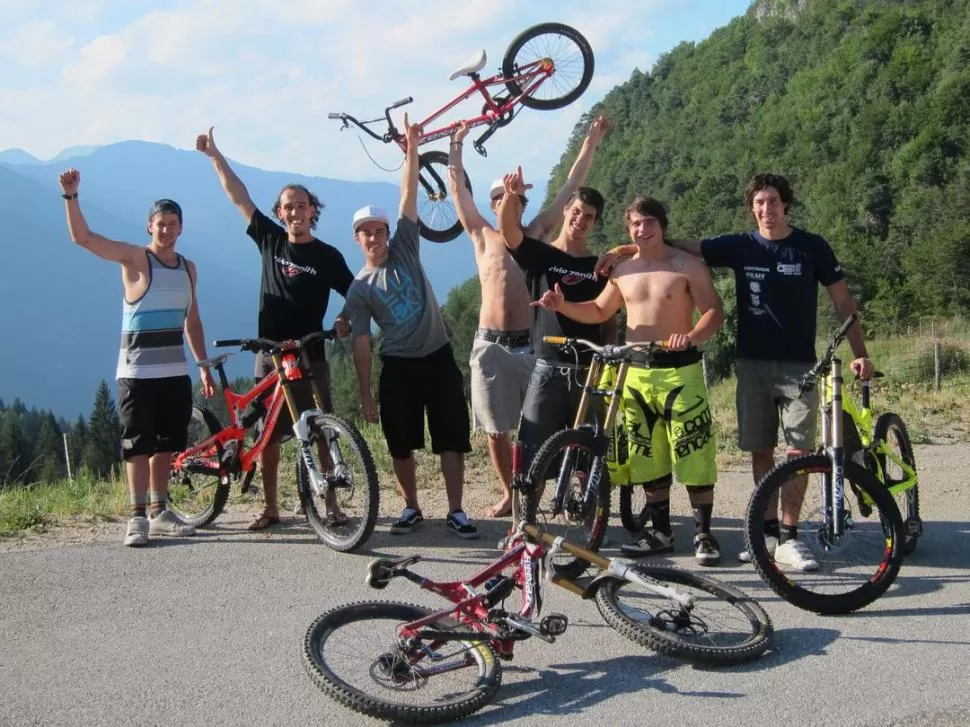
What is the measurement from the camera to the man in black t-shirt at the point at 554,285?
5.80m

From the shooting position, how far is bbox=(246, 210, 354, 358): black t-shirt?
6.25m

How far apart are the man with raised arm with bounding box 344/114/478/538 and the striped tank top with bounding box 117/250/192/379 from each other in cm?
108

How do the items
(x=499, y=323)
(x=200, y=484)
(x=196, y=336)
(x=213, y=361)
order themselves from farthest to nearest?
(x=200, y=484)
(x=196, y=336)
(x=213, y=361)
(x=499, y=323)

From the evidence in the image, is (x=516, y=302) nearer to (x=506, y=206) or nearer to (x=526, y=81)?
(x=506, y=206)

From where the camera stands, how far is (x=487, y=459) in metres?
8.77

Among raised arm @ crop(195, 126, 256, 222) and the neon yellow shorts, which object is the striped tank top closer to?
raised arm @ crop(195, 126, 256, 222)

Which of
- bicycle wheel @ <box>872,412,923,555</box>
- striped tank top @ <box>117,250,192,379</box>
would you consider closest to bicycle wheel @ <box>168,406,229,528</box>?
striped tank top @ <box>117,250,192,379</box>

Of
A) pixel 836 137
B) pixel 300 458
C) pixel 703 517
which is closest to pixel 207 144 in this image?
pixel 300 458

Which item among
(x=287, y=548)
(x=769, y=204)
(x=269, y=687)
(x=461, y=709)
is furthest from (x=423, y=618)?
(x=769, y=204)

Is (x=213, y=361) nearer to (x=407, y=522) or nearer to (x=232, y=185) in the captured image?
(x=232, y=185)

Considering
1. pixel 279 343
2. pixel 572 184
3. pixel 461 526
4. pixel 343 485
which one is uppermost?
pixel 572 184

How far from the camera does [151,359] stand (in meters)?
6.02

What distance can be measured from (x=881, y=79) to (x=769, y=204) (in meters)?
94.4

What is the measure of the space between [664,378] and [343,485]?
1.90 m
